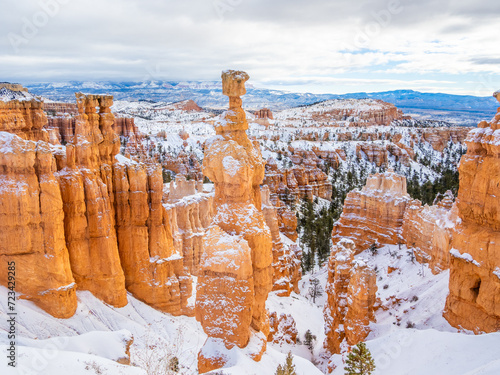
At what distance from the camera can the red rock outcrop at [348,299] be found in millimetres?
17250

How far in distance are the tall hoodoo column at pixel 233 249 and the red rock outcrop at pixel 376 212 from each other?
25.2 meters

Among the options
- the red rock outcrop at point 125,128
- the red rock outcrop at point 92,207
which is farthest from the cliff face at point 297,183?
the red rock outcrop at point 125,128

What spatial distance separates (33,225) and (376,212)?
33.5 metres

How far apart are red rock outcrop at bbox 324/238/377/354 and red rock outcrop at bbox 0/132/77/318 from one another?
13.3m

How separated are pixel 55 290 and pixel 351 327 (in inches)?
554

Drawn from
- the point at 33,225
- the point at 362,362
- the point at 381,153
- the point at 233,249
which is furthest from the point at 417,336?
the point at 381,153

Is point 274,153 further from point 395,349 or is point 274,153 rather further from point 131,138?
point 395,349

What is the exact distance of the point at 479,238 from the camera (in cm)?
1387

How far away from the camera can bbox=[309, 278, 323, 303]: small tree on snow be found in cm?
3231

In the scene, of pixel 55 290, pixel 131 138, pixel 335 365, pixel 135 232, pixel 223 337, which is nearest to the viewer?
pixel 223 337

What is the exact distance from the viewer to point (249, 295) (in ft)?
44.6

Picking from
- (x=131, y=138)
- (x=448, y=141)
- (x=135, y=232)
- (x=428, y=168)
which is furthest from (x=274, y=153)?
(x=135, y=232)

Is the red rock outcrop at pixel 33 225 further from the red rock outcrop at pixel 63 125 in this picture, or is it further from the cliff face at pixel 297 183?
the red rock outcrop at pixel 63 125

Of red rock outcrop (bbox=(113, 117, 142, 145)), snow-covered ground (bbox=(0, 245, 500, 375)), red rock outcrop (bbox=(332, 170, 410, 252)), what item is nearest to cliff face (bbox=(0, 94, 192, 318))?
snow-covered ground (bbox=(0, 245, 500, 375))
